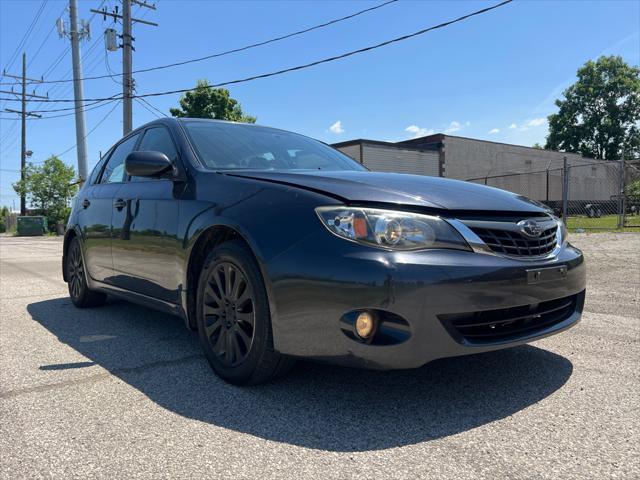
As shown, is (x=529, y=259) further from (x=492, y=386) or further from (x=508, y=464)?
(x=508, y=464)

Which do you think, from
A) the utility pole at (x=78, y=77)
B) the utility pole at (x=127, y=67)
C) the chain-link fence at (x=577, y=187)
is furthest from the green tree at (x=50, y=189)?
the chain-link fence at (x=577, y=187)

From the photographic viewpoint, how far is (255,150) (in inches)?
140

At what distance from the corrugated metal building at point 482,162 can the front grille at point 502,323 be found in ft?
58.8

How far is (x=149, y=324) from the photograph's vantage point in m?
4.34

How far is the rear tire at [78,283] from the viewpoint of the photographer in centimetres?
491

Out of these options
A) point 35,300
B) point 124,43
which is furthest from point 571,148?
point 35,300

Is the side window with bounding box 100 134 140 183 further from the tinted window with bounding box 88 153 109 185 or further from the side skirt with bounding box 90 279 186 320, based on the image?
the side skirt with bounding box 90 279 186 320

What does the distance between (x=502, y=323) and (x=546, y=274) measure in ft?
1.11

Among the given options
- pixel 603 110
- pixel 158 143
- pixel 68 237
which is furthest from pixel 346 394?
pixel 603 110

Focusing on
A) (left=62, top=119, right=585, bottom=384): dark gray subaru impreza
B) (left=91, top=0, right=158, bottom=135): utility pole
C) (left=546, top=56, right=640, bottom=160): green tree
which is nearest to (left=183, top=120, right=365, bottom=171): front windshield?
(left=62, top=119, right=585, bottom=384): dark gray subaru impreza

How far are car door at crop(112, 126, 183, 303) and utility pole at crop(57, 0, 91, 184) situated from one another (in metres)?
22.1

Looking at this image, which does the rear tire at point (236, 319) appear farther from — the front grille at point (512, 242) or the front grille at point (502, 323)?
the front grille at point (512, 242)

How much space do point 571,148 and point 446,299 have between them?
58.7 metres

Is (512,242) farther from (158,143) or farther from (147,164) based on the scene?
(158,143)
